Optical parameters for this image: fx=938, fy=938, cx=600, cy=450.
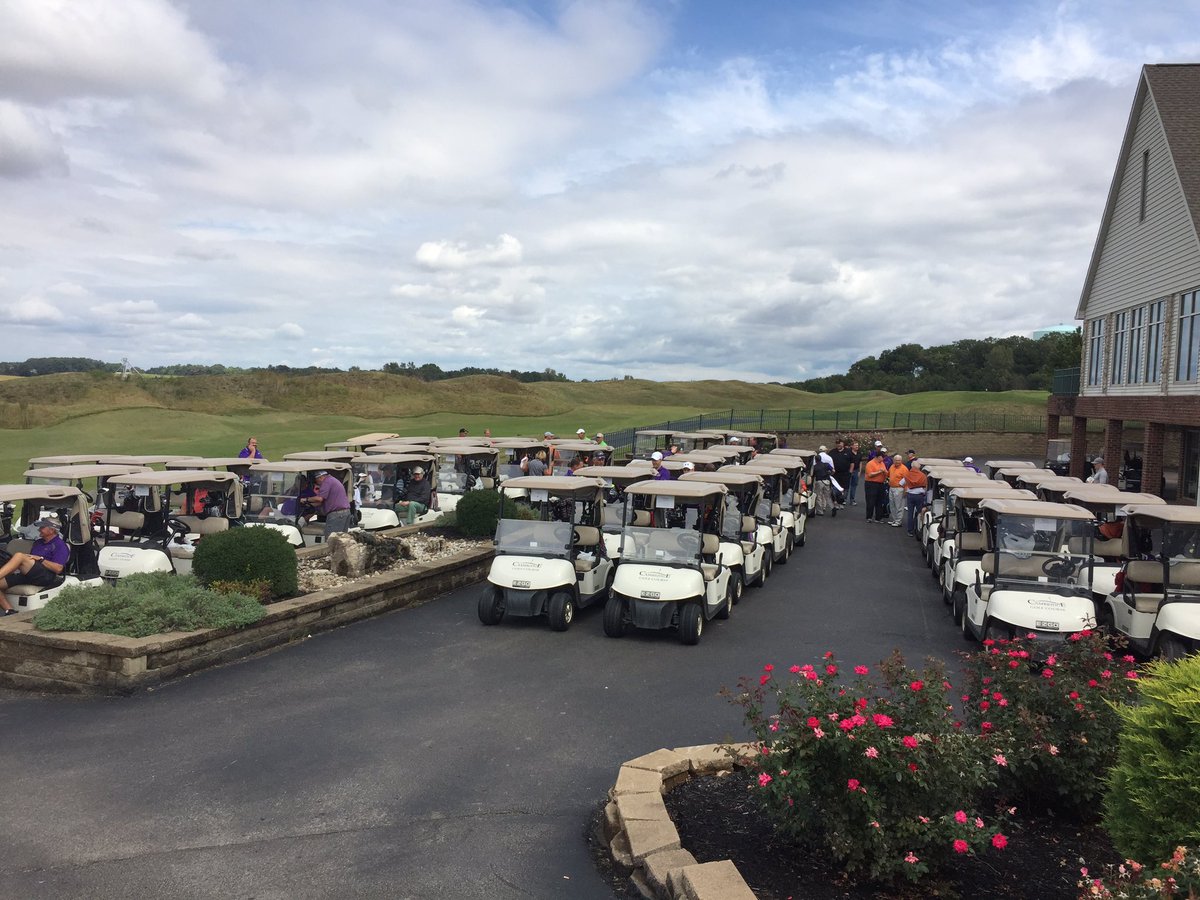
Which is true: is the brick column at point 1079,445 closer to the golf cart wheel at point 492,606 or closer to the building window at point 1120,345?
the building window at point 1120,345

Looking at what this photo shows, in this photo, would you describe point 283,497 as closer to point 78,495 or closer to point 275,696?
point 78,495

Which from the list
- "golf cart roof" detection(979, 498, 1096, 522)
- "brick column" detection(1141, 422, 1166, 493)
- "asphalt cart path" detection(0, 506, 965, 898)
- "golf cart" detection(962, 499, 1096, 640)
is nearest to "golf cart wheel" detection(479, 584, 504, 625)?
"asphalt cart path" detection(0, 506, 965, 898)

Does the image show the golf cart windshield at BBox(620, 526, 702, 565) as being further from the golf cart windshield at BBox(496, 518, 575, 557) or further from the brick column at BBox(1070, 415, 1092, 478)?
the brick column at BBox(1070, 415, 1092, 478)

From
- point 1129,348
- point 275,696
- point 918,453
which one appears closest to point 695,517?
point 275,696

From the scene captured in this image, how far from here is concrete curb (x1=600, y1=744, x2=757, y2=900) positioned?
4.50 m

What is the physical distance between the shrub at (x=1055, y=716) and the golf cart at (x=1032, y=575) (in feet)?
14.9

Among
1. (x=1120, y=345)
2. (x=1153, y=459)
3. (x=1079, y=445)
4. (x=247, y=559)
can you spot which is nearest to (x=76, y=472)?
(x=247, y=559)

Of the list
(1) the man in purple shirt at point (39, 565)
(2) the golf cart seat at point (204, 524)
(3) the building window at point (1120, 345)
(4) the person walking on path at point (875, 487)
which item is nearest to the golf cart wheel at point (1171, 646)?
(2) the golf cart seat at point (204, 524)

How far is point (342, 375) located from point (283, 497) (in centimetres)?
8114

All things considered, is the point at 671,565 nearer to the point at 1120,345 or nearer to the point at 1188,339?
the point at 1188,339

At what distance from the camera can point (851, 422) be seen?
50.4 m

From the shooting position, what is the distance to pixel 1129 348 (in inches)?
1065

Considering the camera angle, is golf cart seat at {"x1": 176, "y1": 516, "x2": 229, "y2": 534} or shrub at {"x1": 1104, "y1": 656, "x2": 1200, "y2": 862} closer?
shrub at {"x1": 1104, "y1": 656, "x2": 1200, "y2": 862}

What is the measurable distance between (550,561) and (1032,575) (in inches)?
222
